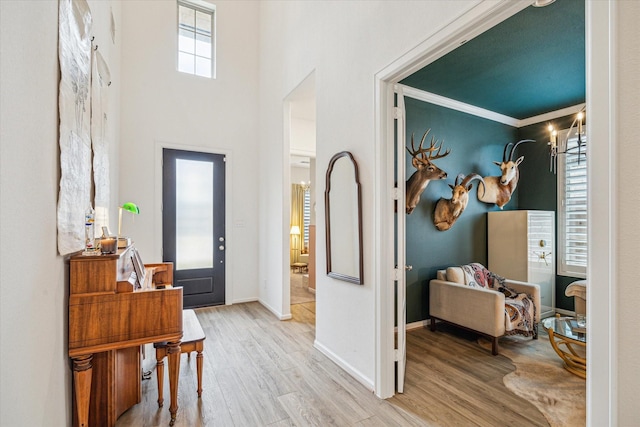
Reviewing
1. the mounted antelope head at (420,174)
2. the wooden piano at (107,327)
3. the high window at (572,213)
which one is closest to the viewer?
the wooden piano at (107,327)

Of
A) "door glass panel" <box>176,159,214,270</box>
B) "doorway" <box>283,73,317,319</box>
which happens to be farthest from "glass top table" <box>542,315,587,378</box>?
"door glass panel" <box>176,159,214,270</box>

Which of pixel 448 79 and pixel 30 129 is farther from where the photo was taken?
pixel 448 79

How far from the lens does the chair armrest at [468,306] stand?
3.13m

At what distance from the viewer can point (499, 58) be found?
3.13m

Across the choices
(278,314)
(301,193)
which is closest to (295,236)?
(301,193)

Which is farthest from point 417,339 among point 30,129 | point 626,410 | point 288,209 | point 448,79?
point 30,129

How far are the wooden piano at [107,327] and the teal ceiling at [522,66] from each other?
3325 millimetres

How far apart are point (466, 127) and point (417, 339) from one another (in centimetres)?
307

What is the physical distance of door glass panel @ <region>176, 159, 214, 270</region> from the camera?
15.0ft

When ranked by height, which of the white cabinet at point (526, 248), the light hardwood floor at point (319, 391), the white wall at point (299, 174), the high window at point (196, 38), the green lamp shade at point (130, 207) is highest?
the high window at point (196, 38)

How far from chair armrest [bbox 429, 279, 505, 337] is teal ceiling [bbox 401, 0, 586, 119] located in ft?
7.99

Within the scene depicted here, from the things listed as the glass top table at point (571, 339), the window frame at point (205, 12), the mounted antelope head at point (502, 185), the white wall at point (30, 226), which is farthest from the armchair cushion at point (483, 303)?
the window frame at point (205, 12)

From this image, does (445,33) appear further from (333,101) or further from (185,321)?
(185,321)

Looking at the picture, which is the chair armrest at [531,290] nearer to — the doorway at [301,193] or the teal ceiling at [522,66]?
the teal ceiling at [522,66]
